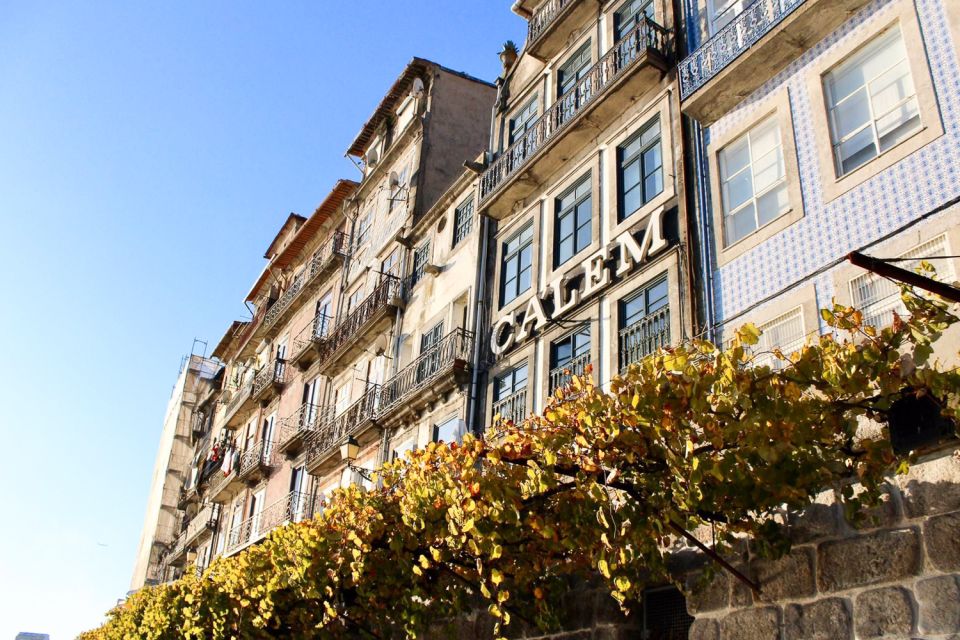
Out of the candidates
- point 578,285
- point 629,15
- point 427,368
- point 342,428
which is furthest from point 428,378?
point 629,15

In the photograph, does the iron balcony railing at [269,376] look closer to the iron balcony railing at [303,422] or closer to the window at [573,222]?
the iron balcony railing at [303,422]

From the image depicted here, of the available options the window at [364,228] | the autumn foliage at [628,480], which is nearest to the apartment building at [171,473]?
the window at [364,228]

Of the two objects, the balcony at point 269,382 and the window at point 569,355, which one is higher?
the balcony at point 269,382

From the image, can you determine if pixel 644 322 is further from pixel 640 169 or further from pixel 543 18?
pixel 543 18

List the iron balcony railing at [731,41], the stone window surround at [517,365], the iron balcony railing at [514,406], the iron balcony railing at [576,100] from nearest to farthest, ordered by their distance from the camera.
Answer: the iron balcony railing at [731,41], the iron balcony railing at [576,100], the stone window surround at [517,365], the iron balcony railing at [514,406]

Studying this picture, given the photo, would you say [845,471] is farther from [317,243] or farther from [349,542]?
[317,243]

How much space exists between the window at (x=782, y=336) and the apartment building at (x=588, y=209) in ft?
4.84

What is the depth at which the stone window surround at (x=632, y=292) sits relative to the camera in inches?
507

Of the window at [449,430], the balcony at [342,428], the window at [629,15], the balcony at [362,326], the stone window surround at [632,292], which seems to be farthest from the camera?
the balcony at [362,326]

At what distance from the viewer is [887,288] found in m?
9.93

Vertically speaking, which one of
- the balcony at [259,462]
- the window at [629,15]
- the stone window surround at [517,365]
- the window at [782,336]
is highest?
the window at [629,15]

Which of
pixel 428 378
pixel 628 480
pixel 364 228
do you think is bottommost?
pixel 628 480

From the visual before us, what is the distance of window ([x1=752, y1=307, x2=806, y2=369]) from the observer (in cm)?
1077

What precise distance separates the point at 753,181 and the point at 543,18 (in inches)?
365
